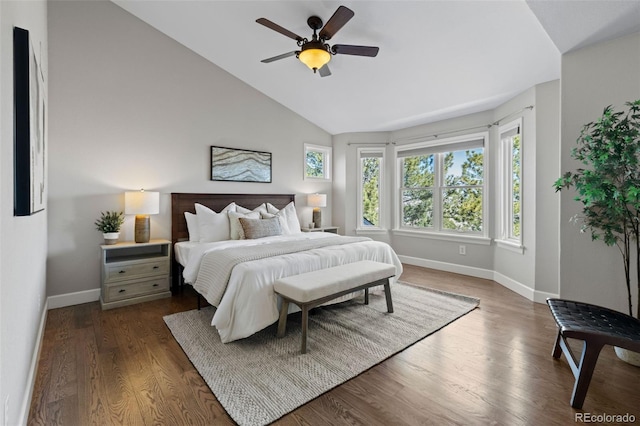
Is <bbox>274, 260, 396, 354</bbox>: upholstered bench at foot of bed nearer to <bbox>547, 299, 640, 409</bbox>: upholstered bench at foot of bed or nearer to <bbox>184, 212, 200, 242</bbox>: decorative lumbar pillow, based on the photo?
<bbox>547, 299, 640, 409</bbox>: upholstered bench at foot of bed

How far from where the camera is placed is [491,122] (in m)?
4.52

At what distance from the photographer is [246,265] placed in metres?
2.58

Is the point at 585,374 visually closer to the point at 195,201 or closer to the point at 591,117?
the point at 591,117

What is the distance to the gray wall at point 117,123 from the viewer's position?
341 centimetres

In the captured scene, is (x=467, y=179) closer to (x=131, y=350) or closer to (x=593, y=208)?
(x=593, y=208)

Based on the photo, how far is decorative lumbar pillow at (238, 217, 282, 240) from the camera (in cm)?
402

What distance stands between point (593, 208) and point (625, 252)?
1.27 ft

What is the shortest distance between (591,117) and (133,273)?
15.6 feet

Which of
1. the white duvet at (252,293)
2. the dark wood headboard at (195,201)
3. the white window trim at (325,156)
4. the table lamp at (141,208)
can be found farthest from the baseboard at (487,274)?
the table lamp at (141,208)

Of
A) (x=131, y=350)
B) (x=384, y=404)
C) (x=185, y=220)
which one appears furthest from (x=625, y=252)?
(x=185, y=220)

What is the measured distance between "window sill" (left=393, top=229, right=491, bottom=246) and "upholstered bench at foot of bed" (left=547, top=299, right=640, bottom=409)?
258 centimetres

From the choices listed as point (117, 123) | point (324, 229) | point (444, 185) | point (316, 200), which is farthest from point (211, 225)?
point (444, 185)

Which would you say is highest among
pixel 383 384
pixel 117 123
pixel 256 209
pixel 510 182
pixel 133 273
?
pixel 117 123

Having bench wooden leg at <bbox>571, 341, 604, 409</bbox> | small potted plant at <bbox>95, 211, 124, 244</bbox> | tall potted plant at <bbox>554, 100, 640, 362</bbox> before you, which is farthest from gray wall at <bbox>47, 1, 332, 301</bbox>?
bench wooden leg at <bbox>571, 341, 604, 409</bbox>
